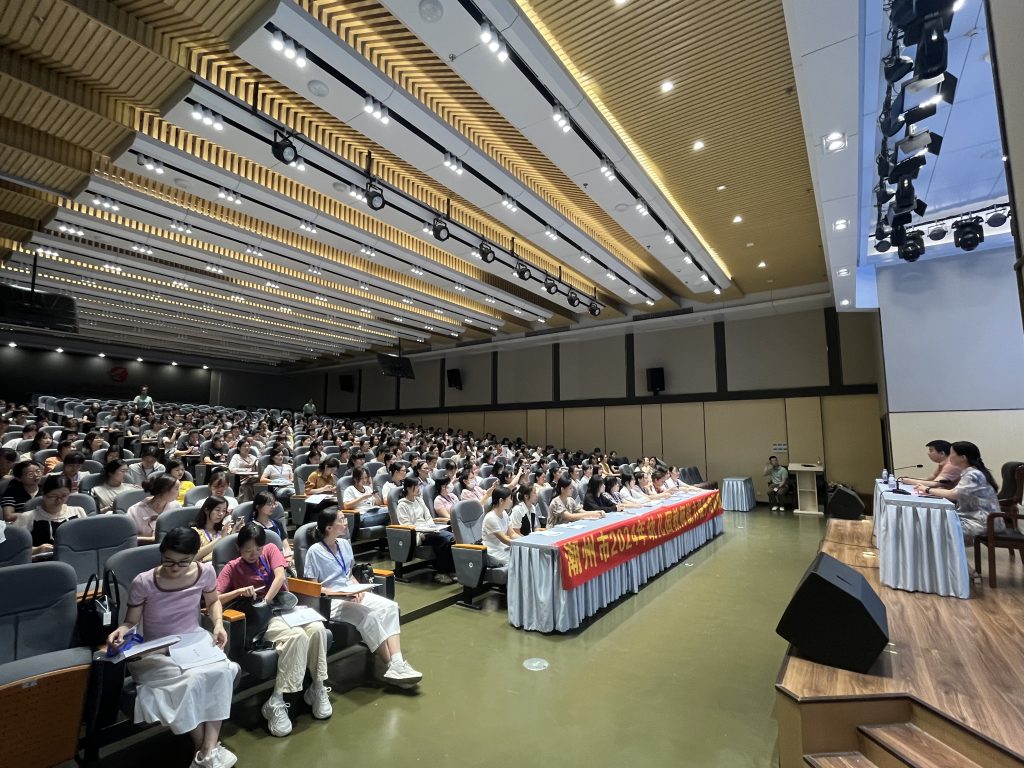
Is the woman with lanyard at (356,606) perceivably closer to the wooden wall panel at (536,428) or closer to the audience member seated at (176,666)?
the audience member seated at (176,666)

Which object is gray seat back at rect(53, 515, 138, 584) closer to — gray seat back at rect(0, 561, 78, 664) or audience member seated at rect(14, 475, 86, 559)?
audience member seated at rect(14, 475, 86, 559)

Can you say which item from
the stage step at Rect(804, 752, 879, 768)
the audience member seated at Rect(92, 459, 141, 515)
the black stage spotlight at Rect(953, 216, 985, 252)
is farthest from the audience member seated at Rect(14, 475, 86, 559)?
the black stage spotlight at Rect(953, 216, 985, 252)

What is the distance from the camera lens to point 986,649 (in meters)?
2.85

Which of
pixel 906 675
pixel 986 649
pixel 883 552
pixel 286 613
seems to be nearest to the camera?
pixel 906 675


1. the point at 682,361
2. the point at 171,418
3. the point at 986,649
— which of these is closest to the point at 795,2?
the point at 986,649

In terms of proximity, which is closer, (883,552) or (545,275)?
(883,552)

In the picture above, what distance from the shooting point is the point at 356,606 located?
3.27 metres

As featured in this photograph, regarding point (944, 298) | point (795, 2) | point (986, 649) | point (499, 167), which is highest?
point (499, 167)

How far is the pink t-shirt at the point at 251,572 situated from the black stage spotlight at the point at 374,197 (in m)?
4.82

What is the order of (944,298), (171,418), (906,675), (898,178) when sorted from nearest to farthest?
(906,675) → (898,178) → (944,298) → (171,418)

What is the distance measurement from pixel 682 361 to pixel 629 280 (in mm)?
4173

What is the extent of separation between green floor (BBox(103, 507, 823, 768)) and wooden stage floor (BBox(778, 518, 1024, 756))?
1.69ft

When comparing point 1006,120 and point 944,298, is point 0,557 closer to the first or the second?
point 1006,120

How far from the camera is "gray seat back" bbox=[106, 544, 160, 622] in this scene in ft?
9.23
